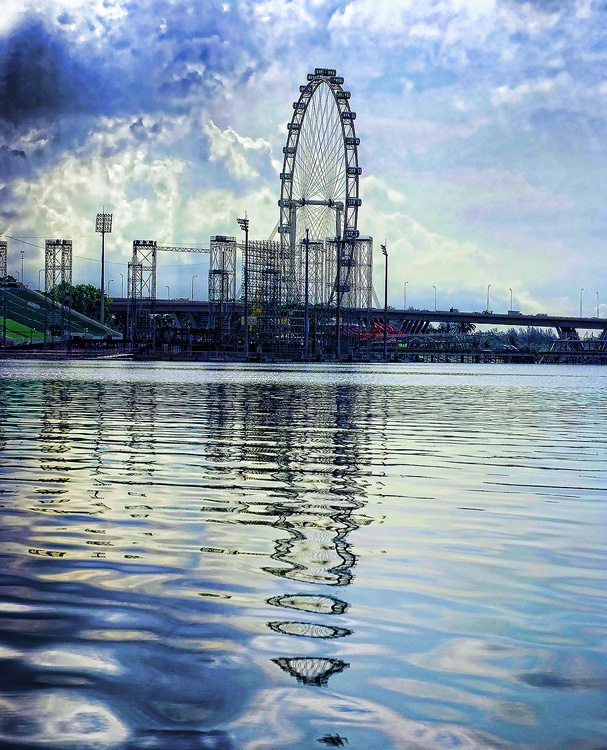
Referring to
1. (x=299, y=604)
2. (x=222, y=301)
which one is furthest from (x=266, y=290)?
(x=299, y=604)

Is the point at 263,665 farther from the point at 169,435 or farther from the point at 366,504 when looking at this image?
the point at 169,435

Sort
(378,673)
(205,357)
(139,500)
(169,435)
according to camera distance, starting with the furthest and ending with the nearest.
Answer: (205,357) → (169,435) → (139,500) → (378,673)

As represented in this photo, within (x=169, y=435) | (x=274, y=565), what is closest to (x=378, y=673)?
(x=274, y=565)

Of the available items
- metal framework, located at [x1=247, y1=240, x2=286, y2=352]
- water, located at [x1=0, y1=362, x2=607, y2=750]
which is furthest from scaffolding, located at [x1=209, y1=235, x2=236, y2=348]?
water, located at [x1=0, y1=362, x2=607, y2=750]

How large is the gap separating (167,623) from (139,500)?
6617mm

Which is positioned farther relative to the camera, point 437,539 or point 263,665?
point 437,539

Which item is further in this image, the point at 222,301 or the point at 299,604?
the point at 222,301

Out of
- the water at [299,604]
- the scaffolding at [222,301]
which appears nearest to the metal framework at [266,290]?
the scaffolding at [222,301]

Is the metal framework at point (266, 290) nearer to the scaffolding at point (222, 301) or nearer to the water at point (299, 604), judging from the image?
the scaffolding at point (222, 301)

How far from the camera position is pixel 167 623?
308 inches

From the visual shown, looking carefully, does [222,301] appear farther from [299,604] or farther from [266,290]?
[299,604]

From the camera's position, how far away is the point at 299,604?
8.40 metres

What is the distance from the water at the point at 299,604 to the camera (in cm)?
579

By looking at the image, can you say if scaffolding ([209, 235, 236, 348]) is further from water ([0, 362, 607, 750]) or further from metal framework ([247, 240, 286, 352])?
water ([0, 362, 607, 750])
